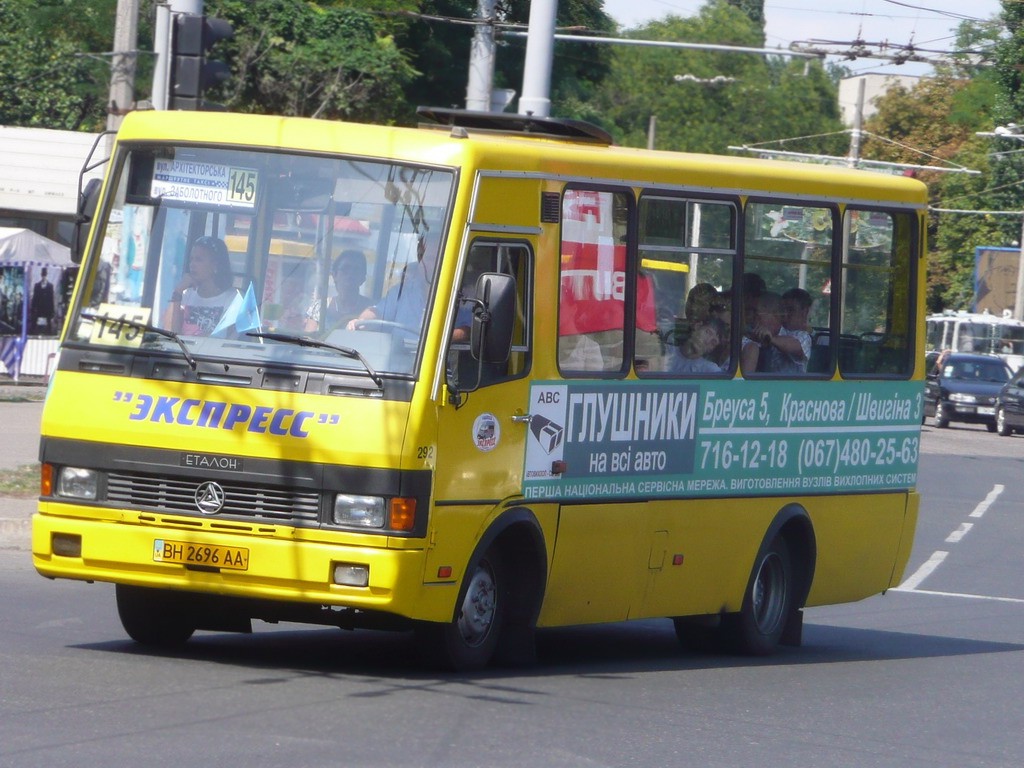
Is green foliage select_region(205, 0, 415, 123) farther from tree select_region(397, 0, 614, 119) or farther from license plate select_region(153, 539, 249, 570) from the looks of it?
license plate select_region(153, 539, 249, 570)

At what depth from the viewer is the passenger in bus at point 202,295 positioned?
344 inches

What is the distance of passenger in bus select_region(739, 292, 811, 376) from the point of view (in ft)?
36.8

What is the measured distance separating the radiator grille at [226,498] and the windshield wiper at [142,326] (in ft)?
1.81

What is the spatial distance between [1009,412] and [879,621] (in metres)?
29.6

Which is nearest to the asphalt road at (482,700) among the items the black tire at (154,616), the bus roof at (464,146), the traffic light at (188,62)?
the black tire at (154,616)

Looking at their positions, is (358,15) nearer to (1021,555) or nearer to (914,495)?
(1021,555)

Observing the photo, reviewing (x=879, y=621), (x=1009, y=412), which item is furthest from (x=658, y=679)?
(x=1009, y=412)

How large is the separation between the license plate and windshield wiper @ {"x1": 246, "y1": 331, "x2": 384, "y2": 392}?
0.96 metres

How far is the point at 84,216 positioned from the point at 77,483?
141 cm

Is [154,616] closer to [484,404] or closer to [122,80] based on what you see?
[484,404]

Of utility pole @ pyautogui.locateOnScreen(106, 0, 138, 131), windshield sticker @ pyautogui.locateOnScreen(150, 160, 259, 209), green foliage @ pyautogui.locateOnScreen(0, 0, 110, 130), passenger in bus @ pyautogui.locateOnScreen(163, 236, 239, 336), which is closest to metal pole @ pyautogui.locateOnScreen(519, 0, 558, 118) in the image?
utility pole @ pyautogui.locateOnScreen(106, 0, 138, 131)

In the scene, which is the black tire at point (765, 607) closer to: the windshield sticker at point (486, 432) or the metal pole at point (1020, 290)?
the windshield sticker at point (486, 432)

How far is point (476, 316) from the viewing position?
8555 mm

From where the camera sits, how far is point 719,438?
10891mm
